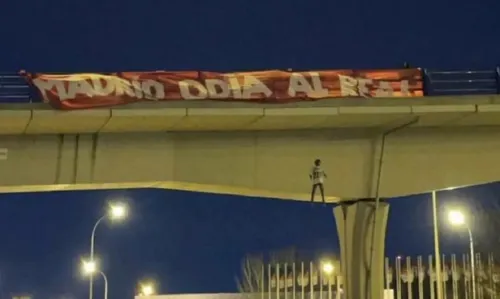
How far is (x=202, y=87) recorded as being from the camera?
73.4 feet

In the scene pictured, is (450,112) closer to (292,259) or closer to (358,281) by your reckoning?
(358,281)

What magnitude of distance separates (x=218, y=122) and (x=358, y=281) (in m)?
5.79

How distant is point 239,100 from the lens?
73.3 ft

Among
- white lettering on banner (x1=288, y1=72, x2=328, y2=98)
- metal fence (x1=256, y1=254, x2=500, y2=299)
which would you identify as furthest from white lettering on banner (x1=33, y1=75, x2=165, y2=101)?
metal fence (x1=256, y1=254, x2=500, y2=299)

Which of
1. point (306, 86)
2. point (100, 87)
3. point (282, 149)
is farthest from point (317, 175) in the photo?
point (100, 87)

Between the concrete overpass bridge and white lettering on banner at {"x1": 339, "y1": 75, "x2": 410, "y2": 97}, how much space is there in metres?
0.73

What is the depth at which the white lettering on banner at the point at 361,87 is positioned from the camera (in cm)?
2330

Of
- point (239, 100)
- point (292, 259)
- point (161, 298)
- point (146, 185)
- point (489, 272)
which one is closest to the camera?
point (239, 100)

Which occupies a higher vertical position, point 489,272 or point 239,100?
point 489,272

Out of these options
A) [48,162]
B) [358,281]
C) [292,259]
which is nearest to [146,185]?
[48,162]

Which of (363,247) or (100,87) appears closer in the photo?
(100,87)

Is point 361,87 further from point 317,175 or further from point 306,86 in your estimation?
point 317,175

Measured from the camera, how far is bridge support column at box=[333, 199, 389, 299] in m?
24.2

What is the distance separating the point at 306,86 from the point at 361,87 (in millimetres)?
1633
